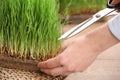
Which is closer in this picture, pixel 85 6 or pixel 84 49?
pixel 84 49

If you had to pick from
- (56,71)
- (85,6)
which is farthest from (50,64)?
(85,6)

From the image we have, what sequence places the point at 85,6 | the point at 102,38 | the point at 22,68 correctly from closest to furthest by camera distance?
the point at 102,38 < the point at 22,68 < the point at 85,6

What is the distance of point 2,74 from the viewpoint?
623mm

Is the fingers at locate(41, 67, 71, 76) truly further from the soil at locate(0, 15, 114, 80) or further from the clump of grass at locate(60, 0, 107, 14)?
the clump of grass at locate(60, 0, 107, 14)

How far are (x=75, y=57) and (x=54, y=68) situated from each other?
2.5 inches

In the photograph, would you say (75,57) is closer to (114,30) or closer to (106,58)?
(114,30)

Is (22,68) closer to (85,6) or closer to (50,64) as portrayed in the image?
(50,64)

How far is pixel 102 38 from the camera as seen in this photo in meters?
0.53

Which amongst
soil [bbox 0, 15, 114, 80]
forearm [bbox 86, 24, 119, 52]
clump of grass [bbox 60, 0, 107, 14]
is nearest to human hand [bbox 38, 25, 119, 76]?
forearm [bbox 86, 24, 119, 52]

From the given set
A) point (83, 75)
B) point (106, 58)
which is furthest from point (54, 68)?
point (106, 58)

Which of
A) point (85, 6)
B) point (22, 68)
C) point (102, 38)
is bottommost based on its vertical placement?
point (85, 6)

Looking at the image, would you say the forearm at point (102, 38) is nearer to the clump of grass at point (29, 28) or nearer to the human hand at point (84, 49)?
the human hand at point (84, 49)

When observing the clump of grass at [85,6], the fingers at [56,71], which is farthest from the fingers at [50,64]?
the clump of grass at [85,6]

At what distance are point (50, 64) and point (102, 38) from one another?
0.12 m
